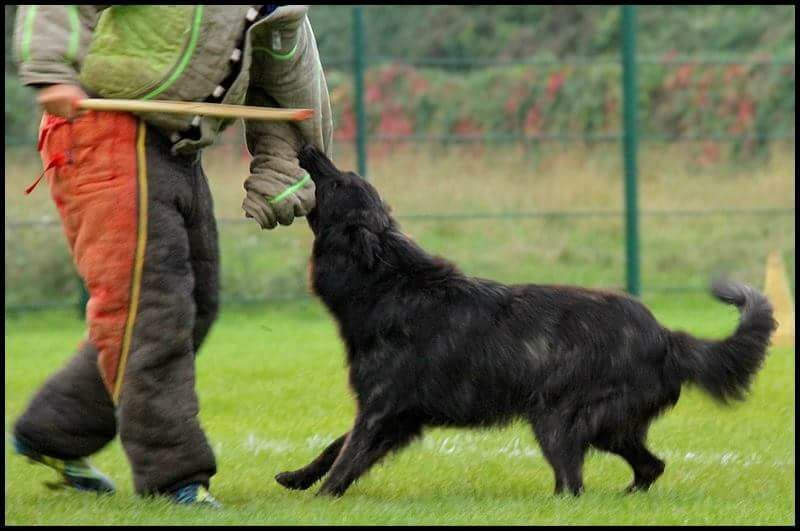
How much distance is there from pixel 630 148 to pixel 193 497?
309 inches

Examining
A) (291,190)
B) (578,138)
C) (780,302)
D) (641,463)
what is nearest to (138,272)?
(291,190)

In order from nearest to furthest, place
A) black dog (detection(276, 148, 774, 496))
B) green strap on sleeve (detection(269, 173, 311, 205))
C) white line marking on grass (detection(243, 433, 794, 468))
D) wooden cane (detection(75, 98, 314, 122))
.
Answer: wooden cane (detection(75, 98, 314, 122))
green strap on sleeve (detection(269, 173, 311, 205))
black dog (detection(276, 148, 774, 496))
white line marking on grass (detection(243, 433, 794, 468))

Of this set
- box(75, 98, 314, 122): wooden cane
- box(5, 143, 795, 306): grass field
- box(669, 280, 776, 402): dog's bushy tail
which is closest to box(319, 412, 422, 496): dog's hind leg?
box(669, 280, 776, 402): dog's bushy tail

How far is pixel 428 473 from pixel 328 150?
1.41m

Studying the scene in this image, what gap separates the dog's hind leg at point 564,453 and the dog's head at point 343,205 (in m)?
0.95

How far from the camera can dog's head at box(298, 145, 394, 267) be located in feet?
16.8

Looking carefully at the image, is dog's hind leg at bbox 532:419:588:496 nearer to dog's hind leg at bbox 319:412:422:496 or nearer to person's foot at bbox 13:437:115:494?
dog's hind leg at bbox 319:412:422:496

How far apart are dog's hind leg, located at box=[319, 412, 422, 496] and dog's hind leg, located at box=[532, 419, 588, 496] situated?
54 centimetres

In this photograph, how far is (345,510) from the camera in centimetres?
458

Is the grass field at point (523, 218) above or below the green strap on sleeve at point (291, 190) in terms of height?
below

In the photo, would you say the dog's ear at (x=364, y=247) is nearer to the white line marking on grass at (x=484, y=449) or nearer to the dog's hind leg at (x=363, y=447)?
the dog's hind leg at (x=363, y=447)

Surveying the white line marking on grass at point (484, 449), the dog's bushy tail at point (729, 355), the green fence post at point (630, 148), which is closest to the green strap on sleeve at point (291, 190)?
the white line marking on grass at point (484, 449)

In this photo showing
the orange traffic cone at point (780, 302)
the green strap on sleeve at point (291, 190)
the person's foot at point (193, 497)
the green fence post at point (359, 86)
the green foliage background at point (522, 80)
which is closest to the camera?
the person's foot at point (193, 497)

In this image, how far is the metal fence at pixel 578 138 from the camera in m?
11.3
